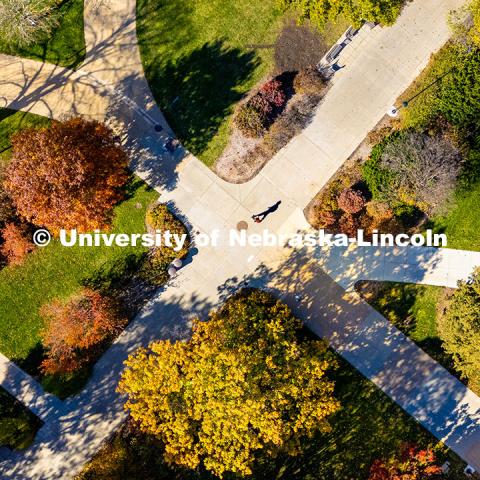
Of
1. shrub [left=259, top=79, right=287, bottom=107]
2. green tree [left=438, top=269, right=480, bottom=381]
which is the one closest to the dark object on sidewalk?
shrub [left=259, top=79, right=287, bottom=107]

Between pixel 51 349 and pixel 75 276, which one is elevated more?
pixel 75 276

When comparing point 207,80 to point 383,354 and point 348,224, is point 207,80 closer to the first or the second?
point 348,224

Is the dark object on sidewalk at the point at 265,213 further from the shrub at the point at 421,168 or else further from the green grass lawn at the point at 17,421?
the green grass lawn at the point at 17,421

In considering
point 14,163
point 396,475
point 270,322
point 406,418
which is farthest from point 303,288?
point 14,163

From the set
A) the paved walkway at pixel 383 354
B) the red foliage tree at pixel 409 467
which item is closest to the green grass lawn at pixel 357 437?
the red foliage tree at pixel 409 467

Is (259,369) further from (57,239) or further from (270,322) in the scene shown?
(57,239)

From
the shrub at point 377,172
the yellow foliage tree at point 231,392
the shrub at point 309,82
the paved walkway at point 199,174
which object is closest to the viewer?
the yellow foliage tree at point 231,392

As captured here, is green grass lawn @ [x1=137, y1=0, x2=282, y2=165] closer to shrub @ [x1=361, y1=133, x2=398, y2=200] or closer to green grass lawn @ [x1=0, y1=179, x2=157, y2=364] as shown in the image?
green grass lawn @ [x1=0, y1=179, x2=157, y2=364]
